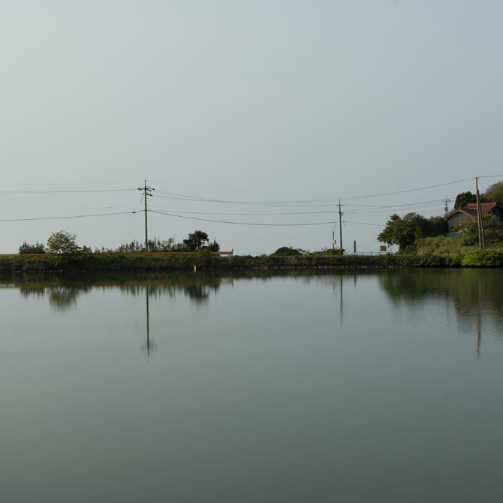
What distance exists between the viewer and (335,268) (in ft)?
139

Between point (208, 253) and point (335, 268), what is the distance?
10.3 metres

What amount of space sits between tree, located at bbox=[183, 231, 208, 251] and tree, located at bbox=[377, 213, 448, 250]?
17.4m

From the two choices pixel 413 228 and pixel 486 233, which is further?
pixel 413 228

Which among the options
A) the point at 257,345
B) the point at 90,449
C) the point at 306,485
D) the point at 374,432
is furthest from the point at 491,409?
the point at 257,345

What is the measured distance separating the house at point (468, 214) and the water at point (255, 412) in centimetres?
4058

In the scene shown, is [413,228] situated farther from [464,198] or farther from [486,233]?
[464,198]

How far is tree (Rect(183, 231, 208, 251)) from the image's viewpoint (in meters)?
48.8

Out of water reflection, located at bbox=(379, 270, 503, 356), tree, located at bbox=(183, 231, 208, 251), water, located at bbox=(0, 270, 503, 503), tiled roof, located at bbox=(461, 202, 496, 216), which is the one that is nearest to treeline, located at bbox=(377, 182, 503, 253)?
tiled roof, located at bbox=(461, 202, 496, 216)

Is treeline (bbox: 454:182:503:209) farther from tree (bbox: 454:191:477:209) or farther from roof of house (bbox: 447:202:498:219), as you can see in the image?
roof of house (bbox: 447:202:498:219)

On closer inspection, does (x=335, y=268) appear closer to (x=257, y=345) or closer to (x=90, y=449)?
(x=257, y=345)

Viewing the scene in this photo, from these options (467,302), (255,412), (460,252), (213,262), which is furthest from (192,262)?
(255,412)

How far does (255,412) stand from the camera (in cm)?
545

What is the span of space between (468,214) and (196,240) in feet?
84.0

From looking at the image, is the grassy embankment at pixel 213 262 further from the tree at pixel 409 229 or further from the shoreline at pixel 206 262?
the tree at pixel 409 229
